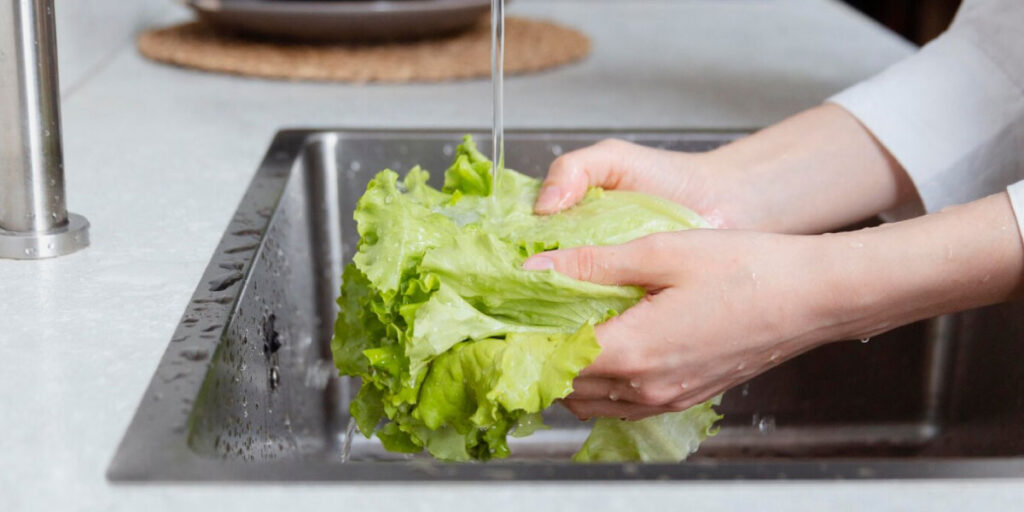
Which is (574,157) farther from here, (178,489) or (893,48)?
(893,48)

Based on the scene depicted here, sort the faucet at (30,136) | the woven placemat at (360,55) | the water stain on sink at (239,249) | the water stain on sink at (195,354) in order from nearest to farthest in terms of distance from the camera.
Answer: the water stain on sink at (195,354), the faucet at (30,136), the water stain on sink at (239,249), the woven placemat at (360,55)

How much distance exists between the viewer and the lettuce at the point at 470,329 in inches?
31.0

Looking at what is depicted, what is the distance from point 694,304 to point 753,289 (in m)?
0.04

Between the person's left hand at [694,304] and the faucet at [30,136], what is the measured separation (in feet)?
1.38

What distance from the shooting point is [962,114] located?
117 centimetres

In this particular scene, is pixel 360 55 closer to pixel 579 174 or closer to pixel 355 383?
pixel 355 383

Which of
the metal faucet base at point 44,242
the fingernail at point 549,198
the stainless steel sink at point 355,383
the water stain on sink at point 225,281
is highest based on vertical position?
the fingernail at point 549,198

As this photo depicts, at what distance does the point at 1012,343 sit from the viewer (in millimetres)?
1168

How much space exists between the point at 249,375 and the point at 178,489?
28 centimetres

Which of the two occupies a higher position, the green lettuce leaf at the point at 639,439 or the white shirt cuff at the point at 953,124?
the white shirt cuff at the point at 953,124

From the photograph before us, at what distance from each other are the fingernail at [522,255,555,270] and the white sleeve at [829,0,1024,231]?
20.2 inches

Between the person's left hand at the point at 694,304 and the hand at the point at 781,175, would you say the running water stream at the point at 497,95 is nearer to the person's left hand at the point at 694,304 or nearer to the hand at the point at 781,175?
the hand at the point at 781,175

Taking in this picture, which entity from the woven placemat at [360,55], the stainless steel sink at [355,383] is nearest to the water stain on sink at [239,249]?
the stainless steel sink at [355,383]

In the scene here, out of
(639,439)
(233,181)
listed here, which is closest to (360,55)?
(233,181)
